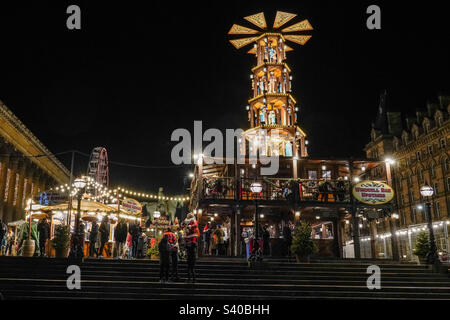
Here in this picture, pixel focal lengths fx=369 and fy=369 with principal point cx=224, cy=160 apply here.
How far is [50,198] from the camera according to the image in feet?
67.2

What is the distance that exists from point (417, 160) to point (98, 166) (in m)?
41.2

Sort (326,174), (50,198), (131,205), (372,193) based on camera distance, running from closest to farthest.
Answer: (50,198) → (372,193) → (131,205) → (326,174)

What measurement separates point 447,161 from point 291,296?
133ft

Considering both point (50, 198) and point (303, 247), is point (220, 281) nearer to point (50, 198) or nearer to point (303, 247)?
point (303, 247)

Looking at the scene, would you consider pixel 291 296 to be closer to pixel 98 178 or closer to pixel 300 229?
pixel 300 229

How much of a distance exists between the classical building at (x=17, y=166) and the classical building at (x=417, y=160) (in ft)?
134

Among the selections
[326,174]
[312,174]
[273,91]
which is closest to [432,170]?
[273,91]

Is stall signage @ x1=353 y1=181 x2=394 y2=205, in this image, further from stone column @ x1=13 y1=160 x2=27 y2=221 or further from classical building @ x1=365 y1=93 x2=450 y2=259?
stone column @ x1=13 y1=160 x2=27 y2=221

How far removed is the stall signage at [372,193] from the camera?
68.8 feet

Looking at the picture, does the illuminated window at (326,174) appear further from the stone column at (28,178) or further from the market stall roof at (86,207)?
the stone column at (28,178)

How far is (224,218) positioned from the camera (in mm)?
28484
